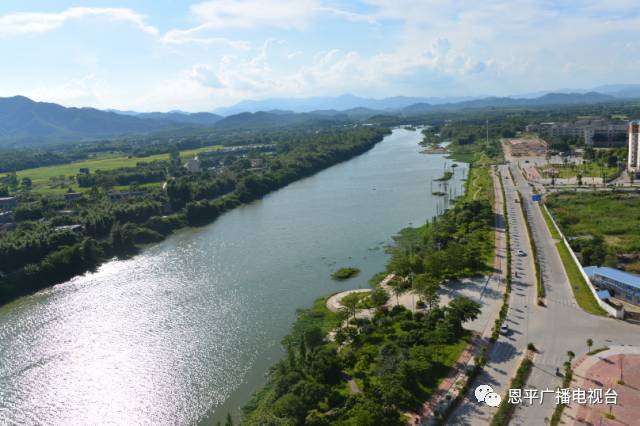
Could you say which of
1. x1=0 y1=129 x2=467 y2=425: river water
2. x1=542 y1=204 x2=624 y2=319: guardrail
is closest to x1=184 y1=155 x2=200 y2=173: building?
x1=0 y1=129 x2=467 y2=425: river water

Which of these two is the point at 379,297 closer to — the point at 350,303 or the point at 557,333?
the point at 350,303

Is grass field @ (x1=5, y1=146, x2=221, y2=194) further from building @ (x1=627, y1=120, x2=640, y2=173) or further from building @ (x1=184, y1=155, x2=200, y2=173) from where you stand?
building @ (x1=627, y1=120, x2=640, y2=173)

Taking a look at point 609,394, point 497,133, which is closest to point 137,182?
point 609,394

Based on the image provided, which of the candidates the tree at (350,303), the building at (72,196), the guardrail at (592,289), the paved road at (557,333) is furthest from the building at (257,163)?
the paved road at (557,333)

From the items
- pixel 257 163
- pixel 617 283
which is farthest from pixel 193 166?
pixel 617 283

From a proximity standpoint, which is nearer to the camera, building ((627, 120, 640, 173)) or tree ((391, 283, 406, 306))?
tree ((391, 283, 406, 306))

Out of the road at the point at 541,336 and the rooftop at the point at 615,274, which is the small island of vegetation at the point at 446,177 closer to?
the road at the point at 541,336

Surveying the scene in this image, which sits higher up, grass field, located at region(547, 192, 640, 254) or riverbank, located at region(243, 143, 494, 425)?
grass field, located at region(547, 192, 640, 254)

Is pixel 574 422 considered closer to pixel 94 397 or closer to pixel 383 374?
pixel 383 374
